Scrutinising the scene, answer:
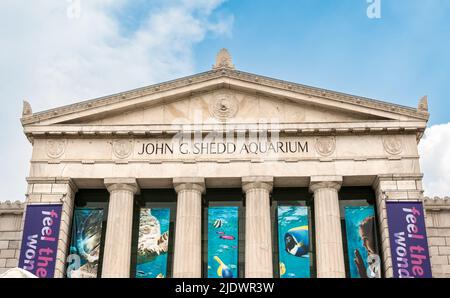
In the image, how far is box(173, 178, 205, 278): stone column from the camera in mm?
28655

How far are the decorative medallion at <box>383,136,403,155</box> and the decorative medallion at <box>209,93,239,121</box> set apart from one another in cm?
811

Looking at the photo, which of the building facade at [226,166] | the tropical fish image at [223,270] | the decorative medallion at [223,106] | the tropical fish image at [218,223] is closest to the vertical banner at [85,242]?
the building facade at [226,166]

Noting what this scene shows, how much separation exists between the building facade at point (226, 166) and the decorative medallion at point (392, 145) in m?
0.05

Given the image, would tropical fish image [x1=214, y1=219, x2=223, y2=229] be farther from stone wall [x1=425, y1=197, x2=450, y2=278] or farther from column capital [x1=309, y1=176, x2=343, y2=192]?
stone wall [x1=425, y1=197, x2=450, y2=278]

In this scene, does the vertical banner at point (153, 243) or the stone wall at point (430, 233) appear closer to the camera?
the vertical banner at point (153, 243)

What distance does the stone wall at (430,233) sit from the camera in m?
30.0

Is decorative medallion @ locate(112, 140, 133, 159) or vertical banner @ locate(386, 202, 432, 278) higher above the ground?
decorative medallion @ locate(112, 140, 133, 159)

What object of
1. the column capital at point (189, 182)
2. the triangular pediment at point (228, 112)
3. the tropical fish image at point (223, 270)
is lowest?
the tropical fish image at point (223, 270)

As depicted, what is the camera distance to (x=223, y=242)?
1155 inches

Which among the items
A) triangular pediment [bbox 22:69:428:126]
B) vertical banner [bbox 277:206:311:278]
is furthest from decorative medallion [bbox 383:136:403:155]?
vertical banner [bbox 277:206:311:278]

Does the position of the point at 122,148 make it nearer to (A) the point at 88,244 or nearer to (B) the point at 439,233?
(A) the point at 88,244

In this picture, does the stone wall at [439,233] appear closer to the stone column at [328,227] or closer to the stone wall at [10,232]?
the stone column at [328,227]

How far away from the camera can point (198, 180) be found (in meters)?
30.3

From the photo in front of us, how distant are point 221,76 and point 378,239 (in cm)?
1196
